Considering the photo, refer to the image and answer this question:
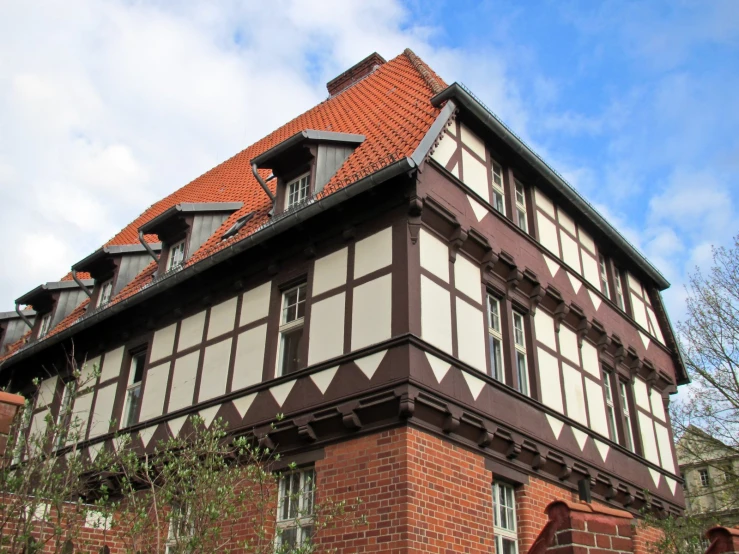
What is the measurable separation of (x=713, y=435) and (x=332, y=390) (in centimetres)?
1305

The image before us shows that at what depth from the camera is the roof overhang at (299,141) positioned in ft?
40.6

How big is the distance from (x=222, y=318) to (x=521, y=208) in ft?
19.2

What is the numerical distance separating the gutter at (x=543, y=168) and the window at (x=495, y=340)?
302 centimetres

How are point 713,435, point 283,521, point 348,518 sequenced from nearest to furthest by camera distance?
point 348,518
point 283,521
point 713,435

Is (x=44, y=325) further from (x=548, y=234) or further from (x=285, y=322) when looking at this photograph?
(x=548, y=234)

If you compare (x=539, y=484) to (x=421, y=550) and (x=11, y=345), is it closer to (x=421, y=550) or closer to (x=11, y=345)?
(x=421, y=550)

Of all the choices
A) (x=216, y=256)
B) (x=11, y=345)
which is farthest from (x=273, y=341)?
(x=11, y=345)

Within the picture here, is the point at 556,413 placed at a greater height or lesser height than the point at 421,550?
greater

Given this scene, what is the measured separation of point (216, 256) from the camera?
41.3 feet

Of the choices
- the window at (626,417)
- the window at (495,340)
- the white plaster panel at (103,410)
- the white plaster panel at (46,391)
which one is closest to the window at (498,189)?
the window at (495,340)

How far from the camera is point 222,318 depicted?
42.0 ft

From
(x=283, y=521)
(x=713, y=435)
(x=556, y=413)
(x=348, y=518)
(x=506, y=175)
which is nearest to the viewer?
(x=348, y=518)

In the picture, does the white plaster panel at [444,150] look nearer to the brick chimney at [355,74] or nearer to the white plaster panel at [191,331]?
the white plaster panel at [191,331]

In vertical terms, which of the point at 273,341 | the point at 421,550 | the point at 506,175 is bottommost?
the point at 421,550
